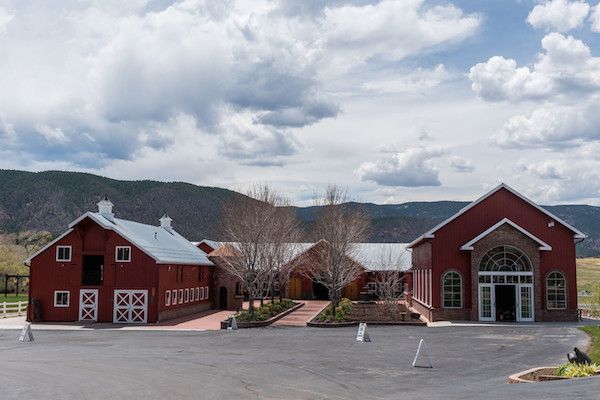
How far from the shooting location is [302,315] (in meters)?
48.3

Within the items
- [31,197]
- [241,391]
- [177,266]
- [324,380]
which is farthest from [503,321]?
[31,197]

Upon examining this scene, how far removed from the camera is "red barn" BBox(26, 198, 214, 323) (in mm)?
42281

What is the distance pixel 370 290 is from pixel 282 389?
166ft

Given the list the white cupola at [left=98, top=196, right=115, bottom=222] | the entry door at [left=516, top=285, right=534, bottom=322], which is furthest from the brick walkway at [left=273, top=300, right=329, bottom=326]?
the white cupola at [left=98, top=196, right=115, bottom=222]

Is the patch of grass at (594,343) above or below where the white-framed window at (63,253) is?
below

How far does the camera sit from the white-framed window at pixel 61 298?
43.0m

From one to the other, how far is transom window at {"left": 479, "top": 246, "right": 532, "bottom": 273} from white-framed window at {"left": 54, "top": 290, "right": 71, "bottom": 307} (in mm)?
25309

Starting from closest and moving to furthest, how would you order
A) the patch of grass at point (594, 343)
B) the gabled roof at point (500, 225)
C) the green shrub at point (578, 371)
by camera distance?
1. the green shrub at point (578, 371)
2. the patch of grass at point (594, 343)
3. the gabled roof at point (500, 225)

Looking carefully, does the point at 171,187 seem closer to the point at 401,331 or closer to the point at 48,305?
the point at 48,305

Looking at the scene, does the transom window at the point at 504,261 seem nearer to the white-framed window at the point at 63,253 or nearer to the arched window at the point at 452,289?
the arched window at the point at 452,289

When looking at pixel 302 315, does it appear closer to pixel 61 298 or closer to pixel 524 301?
pixel 524 301

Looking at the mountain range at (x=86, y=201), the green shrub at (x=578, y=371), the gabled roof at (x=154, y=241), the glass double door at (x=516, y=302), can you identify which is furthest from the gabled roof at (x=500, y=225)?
the mountain range at (x=86, y=201)

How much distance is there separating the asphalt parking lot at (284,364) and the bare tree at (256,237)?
8.73 m

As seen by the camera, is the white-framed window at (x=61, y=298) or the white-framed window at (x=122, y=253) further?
the white-framed window at (x=61, y=298)
